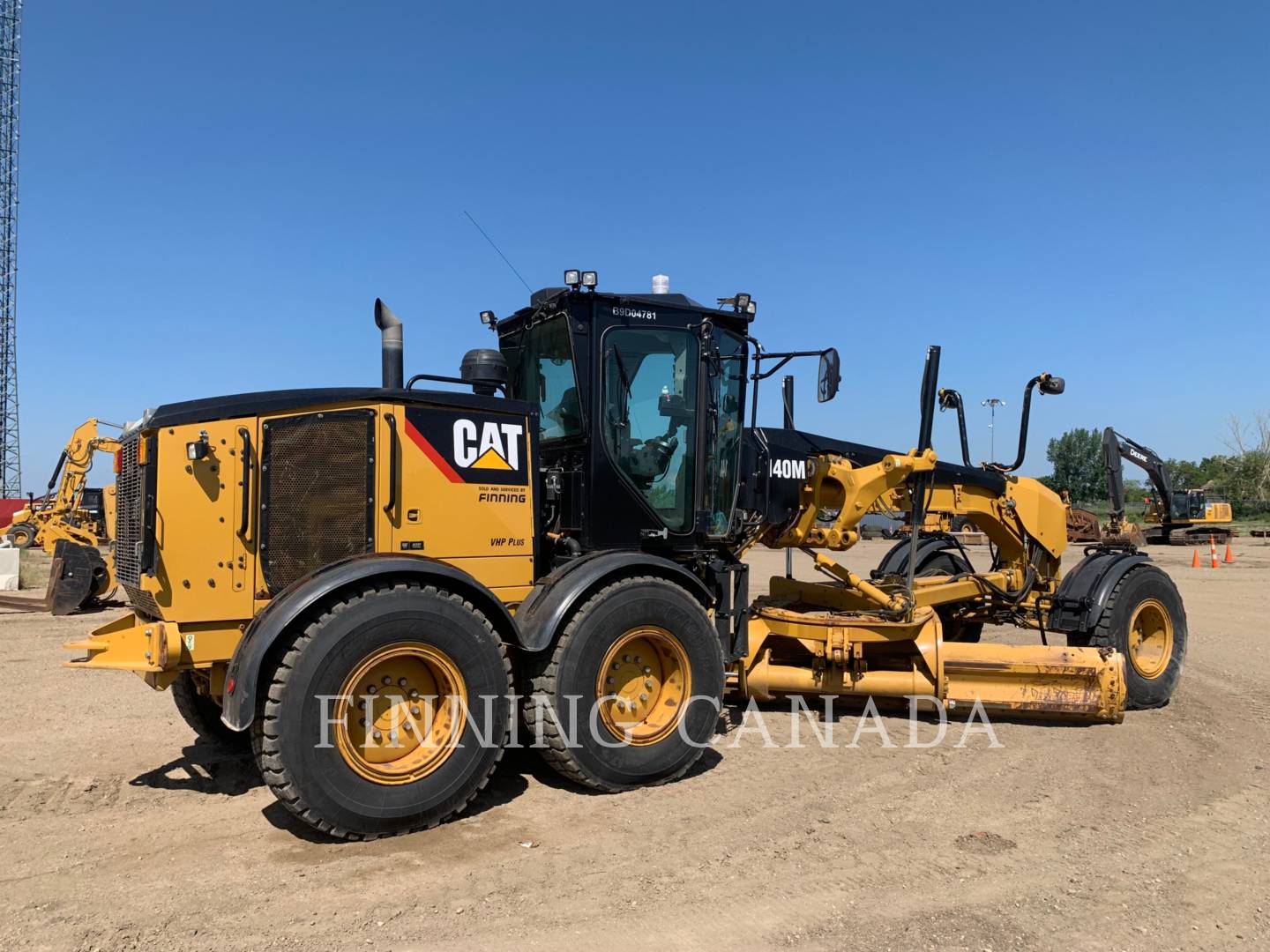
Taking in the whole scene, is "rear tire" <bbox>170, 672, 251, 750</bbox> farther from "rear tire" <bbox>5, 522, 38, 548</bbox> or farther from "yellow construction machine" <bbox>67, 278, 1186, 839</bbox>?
"rear tire" <bbox>5, 522, 38, 548</bbox>

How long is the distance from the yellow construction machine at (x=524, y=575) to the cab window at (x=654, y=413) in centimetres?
2

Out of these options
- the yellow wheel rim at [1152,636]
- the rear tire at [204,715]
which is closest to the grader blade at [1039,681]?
the yellow wheel rim at [1152,636]

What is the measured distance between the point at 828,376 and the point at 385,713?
3.49 metres

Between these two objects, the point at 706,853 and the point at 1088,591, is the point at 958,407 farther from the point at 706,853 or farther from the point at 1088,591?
the point at 706,853

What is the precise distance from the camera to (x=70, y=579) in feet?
43.4

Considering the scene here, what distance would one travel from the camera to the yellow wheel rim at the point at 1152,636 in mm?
7836

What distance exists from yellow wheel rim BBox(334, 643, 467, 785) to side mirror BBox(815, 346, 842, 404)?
Answer: 3.05 m

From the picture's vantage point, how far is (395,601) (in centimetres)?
460

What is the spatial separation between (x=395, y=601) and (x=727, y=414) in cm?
286

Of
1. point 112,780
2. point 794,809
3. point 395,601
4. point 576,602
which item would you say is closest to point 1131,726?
point 794,809

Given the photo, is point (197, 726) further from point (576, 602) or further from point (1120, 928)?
point (1120, 928)

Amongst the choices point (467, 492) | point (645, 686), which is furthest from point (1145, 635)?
point (467, 492)

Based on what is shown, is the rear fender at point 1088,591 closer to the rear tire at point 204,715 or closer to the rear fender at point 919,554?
the rear fender at point 919,554

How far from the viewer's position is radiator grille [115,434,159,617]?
4.79 meters
